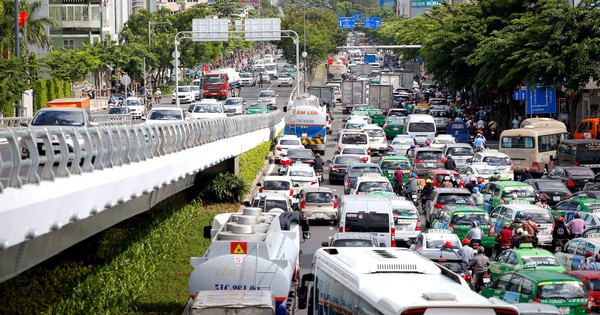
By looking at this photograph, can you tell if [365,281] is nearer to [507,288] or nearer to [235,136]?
[507,288]

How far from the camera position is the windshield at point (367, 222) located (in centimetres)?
2919

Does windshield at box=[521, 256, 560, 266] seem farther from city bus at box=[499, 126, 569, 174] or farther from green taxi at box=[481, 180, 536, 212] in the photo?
city bus at box=[499, 126, 569, 174]

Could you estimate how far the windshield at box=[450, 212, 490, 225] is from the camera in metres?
31.1

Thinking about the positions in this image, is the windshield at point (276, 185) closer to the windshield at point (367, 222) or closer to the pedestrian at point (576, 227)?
the windshield at point (367, 222)

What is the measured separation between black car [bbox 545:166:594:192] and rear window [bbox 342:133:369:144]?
556 inches

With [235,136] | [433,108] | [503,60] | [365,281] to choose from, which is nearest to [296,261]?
[365,281]

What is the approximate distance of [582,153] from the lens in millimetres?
45781

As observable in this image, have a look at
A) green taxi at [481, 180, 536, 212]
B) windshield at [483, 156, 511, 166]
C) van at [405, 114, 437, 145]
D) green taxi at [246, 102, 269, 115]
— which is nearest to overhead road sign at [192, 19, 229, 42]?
green taxi at [246, 102, 269, 115]

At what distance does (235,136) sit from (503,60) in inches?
943

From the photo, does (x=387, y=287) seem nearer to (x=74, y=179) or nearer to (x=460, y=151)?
(x=74, y=179)

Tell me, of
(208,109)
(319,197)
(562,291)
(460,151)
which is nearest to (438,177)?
(319,197)

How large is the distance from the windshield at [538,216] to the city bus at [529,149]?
18212mm

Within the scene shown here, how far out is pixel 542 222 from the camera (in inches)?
1230

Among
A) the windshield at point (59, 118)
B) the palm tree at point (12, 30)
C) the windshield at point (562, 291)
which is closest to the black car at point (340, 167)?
the windshield at point (59, 118)
